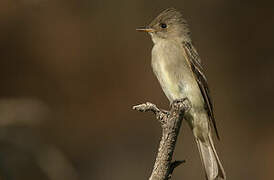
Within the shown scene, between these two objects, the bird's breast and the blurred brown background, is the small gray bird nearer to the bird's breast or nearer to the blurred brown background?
the bird's breast

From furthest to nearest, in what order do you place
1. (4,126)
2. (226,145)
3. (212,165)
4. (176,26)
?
(226,145) < (176,26) < (212,165) < (4,126)

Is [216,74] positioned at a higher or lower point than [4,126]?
higher

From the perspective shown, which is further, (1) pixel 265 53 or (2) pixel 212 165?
(1) pixel 265 53

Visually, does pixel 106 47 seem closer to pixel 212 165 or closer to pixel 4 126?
pixel 212 165

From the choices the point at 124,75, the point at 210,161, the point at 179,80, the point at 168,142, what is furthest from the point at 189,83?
the point at 124,75

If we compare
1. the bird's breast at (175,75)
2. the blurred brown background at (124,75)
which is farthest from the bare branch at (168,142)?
the blurred brown background at (124,75)

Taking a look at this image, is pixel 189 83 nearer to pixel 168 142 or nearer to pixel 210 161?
pixel 210 161

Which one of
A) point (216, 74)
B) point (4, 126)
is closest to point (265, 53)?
point (216, 74)
